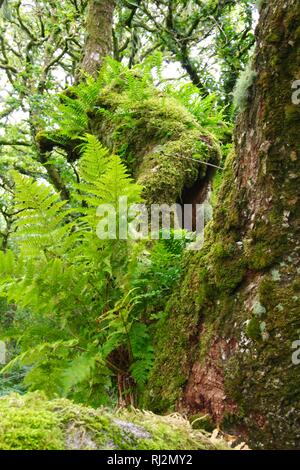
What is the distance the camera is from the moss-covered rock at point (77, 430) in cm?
112

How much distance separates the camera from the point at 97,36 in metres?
6.08

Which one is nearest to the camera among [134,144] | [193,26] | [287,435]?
[287,435]

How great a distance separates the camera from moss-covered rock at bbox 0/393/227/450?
43.9 inches

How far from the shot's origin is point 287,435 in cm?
153

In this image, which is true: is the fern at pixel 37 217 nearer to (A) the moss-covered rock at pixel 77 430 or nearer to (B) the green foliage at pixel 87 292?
(B) the green foliage at pixel 87 292

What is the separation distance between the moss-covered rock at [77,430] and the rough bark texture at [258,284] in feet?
1.04

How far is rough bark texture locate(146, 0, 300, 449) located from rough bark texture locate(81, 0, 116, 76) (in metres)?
4.59

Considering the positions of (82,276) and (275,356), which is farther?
(82,276)

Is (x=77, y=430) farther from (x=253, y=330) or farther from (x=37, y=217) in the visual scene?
(x=37, y=217)
